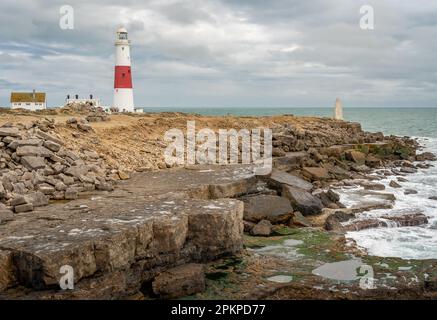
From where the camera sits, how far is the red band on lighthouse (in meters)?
34.1

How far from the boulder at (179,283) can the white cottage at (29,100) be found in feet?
142

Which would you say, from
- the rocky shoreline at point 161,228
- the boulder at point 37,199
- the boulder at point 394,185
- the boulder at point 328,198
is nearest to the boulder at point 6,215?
the rocky shoreline at point 161,228

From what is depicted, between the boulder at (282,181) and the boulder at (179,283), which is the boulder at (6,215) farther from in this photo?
the boulder at (282,181)

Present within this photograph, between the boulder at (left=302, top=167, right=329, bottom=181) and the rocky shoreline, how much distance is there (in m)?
2.38

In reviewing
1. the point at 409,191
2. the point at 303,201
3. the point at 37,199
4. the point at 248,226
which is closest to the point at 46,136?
the point at 37,199

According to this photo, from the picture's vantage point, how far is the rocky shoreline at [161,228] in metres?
7.32

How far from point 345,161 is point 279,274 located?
16.2m

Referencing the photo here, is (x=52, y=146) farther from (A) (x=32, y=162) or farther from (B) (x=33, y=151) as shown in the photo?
(A) (x=32, y=162)

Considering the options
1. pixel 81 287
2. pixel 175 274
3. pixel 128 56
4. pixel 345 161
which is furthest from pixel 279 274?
pixel 128 56

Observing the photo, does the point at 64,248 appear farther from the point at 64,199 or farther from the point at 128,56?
the point at 128,56

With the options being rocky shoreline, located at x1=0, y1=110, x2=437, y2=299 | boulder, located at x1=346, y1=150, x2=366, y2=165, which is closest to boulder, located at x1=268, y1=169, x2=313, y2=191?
rocky shoreline, located at x1=0, y1=110, x2=437, y2=299

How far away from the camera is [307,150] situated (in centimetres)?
2291

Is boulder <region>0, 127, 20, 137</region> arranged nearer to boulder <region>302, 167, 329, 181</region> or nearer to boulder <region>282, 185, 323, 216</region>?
boulder <region>282, 185, 323, 216</region>

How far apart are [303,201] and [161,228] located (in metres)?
6.27
